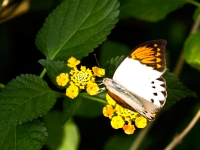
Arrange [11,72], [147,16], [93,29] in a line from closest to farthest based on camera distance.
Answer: [93,29], [147,16], [11,72]

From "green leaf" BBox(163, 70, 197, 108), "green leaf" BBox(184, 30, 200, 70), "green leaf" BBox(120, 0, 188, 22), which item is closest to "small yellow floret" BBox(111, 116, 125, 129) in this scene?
"green leaf" BBox(163, 70, 197, 108)

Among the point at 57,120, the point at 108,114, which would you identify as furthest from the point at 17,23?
the point at 108,114

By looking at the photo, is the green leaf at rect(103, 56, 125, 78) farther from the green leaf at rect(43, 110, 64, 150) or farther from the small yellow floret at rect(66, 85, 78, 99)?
the green leaf at rect(43, 110, 64, 150)

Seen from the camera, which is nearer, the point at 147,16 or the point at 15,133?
the point at 15,133

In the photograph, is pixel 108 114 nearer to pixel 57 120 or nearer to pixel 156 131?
pixel 57 120

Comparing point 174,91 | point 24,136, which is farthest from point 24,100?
point 174,91
